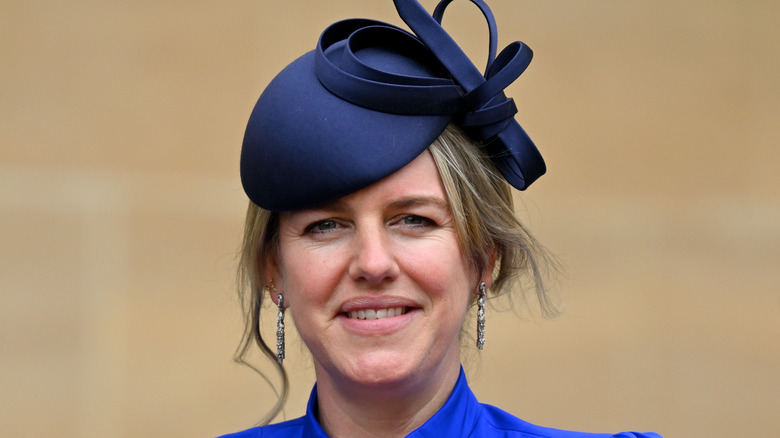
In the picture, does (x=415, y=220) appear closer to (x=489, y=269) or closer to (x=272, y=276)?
(x=489, y=269)

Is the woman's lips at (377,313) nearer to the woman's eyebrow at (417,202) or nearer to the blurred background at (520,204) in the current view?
the woman's eyebrow at (417,202)

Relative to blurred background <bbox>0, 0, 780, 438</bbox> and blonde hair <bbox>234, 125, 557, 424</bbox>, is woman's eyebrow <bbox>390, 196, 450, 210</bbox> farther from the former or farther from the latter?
blurred background <bbox>0, 0, 780, 438</bbox>

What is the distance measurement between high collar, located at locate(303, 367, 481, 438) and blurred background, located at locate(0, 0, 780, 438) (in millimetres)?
1413

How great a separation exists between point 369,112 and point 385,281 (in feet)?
0.99

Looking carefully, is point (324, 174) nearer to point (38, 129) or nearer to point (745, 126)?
point (38, 129)

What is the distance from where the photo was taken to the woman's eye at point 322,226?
1971mm

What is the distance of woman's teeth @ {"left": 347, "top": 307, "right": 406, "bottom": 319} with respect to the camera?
75.1 inches

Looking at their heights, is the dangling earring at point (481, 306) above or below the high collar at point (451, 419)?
above

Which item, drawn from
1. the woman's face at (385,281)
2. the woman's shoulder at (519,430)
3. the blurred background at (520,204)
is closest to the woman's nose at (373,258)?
the woman's face at (385,281)

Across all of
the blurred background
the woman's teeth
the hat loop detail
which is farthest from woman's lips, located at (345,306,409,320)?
the blurred background

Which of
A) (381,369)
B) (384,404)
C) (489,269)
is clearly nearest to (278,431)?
(384,404)

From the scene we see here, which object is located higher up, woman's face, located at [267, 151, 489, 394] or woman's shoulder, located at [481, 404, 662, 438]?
woman's face, located at [267, 151, 489, 394]

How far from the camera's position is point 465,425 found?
208 centimetres

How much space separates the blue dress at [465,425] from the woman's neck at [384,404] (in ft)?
0.08
